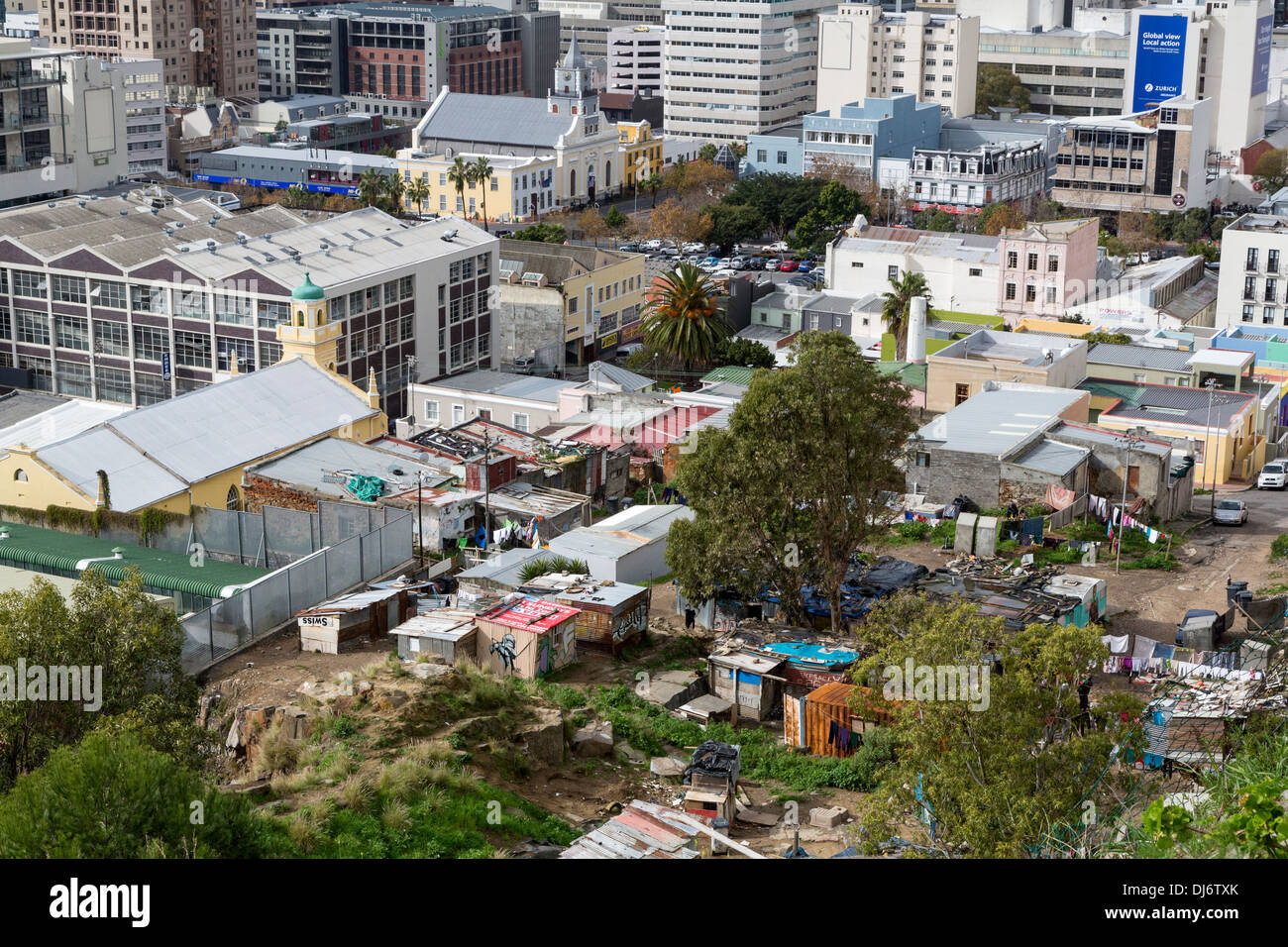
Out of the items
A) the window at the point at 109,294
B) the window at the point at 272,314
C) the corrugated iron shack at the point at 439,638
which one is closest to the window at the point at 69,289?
the window at the point at 109,294

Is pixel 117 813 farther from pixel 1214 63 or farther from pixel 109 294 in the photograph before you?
pixel 1214 63

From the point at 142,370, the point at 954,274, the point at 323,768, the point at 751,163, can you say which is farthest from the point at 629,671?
the point at 751,163

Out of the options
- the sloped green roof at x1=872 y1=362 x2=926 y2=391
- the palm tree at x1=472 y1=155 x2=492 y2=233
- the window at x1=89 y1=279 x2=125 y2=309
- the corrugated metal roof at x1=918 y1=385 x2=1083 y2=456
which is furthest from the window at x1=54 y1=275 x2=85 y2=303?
the palm tree at x1=472 y1=155 x2=492 y2=233

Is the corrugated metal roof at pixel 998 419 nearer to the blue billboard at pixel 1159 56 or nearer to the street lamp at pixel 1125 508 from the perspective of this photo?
the street lamp at pixel 1125 508

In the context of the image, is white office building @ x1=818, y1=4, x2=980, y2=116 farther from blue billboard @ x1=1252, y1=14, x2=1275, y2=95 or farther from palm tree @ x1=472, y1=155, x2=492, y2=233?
palm tree @ x1=472, y1=155, x2=492, y2=233

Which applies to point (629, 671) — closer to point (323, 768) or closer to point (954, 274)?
point (323, 768)

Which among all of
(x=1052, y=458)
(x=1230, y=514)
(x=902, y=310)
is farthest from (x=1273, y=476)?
(x=902, y=310)
